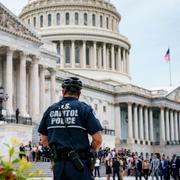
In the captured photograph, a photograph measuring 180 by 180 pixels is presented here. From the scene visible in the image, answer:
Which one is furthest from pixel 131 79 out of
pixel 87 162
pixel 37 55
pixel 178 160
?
pixel 87 162

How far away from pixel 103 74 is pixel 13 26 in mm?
54594

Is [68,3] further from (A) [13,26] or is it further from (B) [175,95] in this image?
(A) [13,26]

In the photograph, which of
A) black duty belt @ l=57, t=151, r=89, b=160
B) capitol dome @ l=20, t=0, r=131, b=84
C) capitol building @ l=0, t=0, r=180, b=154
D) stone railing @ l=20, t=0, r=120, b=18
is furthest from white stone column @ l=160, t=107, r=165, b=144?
black duty belt @ l=57, t=151, r=89, b=160

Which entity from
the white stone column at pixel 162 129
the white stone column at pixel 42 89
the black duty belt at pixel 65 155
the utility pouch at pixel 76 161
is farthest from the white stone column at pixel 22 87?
the utility pouch at pixel 76 161

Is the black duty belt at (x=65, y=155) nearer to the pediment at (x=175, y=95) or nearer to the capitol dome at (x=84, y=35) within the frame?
the capitol dome at (x=84, y=35)

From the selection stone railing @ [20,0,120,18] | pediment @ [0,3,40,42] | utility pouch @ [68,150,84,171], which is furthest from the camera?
stone railing @ [20,0,120,18]

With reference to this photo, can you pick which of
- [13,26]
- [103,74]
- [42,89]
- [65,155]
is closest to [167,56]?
[103,74]

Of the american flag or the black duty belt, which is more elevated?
the american flag

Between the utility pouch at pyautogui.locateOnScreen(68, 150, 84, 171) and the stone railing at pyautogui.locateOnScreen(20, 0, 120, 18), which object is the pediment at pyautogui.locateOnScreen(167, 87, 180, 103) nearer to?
the stone railing at pyautogui.locateOnScreen(20, 0, 120, 18)

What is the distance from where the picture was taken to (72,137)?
873 cm

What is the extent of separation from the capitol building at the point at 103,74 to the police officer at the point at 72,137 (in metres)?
57.6

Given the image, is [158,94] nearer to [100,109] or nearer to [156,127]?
[156,127]

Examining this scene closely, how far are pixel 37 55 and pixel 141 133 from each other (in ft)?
147

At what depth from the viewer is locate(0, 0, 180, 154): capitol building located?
279ft
